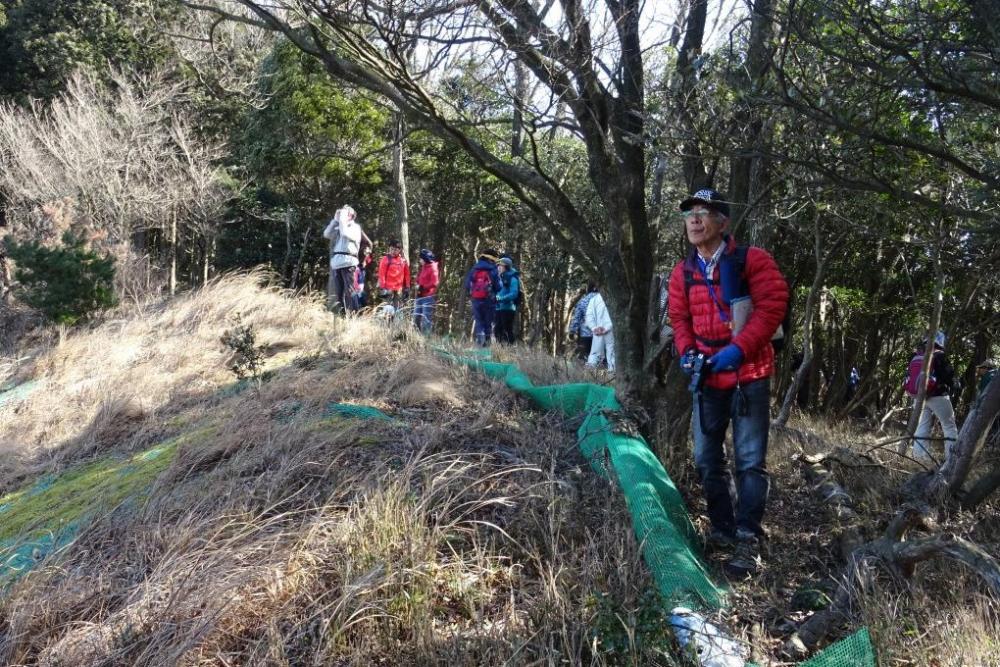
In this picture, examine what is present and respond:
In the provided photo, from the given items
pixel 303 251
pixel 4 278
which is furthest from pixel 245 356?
pixel 4 278

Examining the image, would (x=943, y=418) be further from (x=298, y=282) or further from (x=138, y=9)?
(x=138, y=9)

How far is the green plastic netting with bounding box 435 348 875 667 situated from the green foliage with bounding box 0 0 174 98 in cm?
1990

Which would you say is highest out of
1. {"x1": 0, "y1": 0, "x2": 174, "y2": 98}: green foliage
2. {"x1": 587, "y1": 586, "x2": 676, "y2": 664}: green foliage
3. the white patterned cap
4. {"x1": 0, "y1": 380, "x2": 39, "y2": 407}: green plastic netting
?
{"x1": 0, "y1": 0, "x2": 174, "y2": 98}: green foliage

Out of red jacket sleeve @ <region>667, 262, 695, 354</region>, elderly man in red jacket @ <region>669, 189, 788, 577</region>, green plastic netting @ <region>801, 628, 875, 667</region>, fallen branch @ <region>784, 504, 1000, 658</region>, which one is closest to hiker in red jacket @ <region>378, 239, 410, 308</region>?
red jacket sleeve @ <region>667, 262, 695, 354</region>

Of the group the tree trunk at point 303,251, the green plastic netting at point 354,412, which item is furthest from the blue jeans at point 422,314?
the tree trunk at point 303,251

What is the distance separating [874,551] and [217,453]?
3.66 metres

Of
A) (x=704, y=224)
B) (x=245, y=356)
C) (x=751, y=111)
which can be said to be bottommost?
(x=245, y=356)

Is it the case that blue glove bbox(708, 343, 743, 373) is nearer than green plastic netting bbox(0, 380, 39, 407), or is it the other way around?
blue glove bbox(708, 343, 743, 373)

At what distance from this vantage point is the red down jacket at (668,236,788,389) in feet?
12.0

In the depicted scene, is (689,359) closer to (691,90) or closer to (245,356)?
(691,90)

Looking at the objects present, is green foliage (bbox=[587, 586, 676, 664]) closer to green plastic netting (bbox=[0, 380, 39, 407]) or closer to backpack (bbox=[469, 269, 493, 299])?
green plastic netting (bbox=[0, 380, 39, 407])

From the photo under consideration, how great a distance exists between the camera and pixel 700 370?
3789mm

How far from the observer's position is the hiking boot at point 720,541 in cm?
375

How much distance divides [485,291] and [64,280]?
21.6 ft
